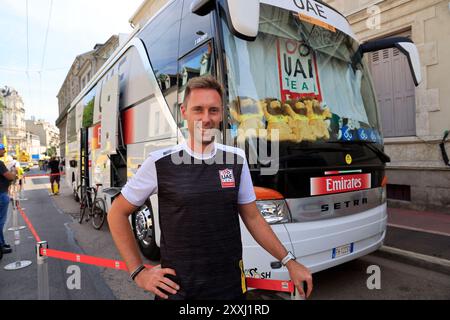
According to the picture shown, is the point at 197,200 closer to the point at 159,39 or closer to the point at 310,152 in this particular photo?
A: the point at 310,152

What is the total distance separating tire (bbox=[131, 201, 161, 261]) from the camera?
4.47m

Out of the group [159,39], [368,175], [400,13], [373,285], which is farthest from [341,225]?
[400,13]

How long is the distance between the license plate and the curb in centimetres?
176

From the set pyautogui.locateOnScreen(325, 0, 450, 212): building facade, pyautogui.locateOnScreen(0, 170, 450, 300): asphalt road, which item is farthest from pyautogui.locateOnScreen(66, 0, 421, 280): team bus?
pyautogui.locateOnScreen(325, 0, 450, 212): building facade

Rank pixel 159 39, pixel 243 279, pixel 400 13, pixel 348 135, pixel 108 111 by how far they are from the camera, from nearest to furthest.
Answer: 1. pixel 243 279
2. pixel 348 135
3. pixel 159 39
4. pixel 108 111
5. pixel 400 13

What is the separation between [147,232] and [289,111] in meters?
2.85

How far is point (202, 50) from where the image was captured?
10.5 ft

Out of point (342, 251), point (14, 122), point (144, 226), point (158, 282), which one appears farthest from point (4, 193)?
point (14, 122)

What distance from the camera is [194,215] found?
148 cm

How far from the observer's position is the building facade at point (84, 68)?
113 feet

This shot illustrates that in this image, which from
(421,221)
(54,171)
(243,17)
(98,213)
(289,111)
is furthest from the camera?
(54,171)

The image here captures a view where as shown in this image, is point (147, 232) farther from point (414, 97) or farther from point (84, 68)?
point (84, 68)
